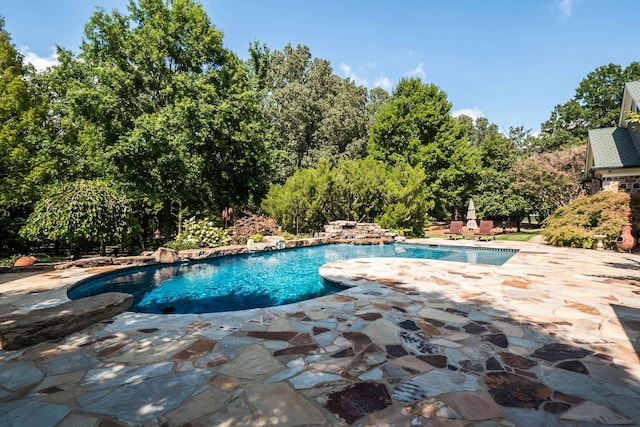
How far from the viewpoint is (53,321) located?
3.23 metres

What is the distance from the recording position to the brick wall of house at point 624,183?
453 inches

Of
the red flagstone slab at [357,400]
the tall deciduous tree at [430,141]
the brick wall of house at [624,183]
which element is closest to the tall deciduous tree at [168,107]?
the red flagstone slab at [357,400]

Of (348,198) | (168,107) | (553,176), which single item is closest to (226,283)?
(168,107)

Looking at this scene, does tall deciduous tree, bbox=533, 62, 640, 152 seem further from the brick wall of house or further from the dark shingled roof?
the brick wall of house

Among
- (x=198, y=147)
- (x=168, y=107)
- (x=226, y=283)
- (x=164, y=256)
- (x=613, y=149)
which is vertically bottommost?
(x=226, y=283)

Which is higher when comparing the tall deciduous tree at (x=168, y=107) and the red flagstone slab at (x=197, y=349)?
the tall deciduous tree at (x=168, y=107)

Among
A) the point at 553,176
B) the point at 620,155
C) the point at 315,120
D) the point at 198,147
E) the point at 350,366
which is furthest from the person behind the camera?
the point at 315,120

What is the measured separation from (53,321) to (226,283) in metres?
4.11

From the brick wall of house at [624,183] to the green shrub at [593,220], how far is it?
3.46 ft

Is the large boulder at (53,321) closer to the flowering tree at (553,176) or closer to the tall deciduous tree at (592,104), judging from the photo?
the flowering tree at (553,176)

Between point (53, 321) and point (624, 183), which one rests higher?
point (624, 183)

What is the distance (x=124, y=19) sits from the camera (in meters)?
13.5

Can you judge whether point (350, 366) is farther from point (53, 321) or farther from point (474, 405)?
point (53, 321)

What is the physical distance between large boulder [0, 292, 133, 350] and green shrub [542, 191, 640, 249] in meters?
14.2
